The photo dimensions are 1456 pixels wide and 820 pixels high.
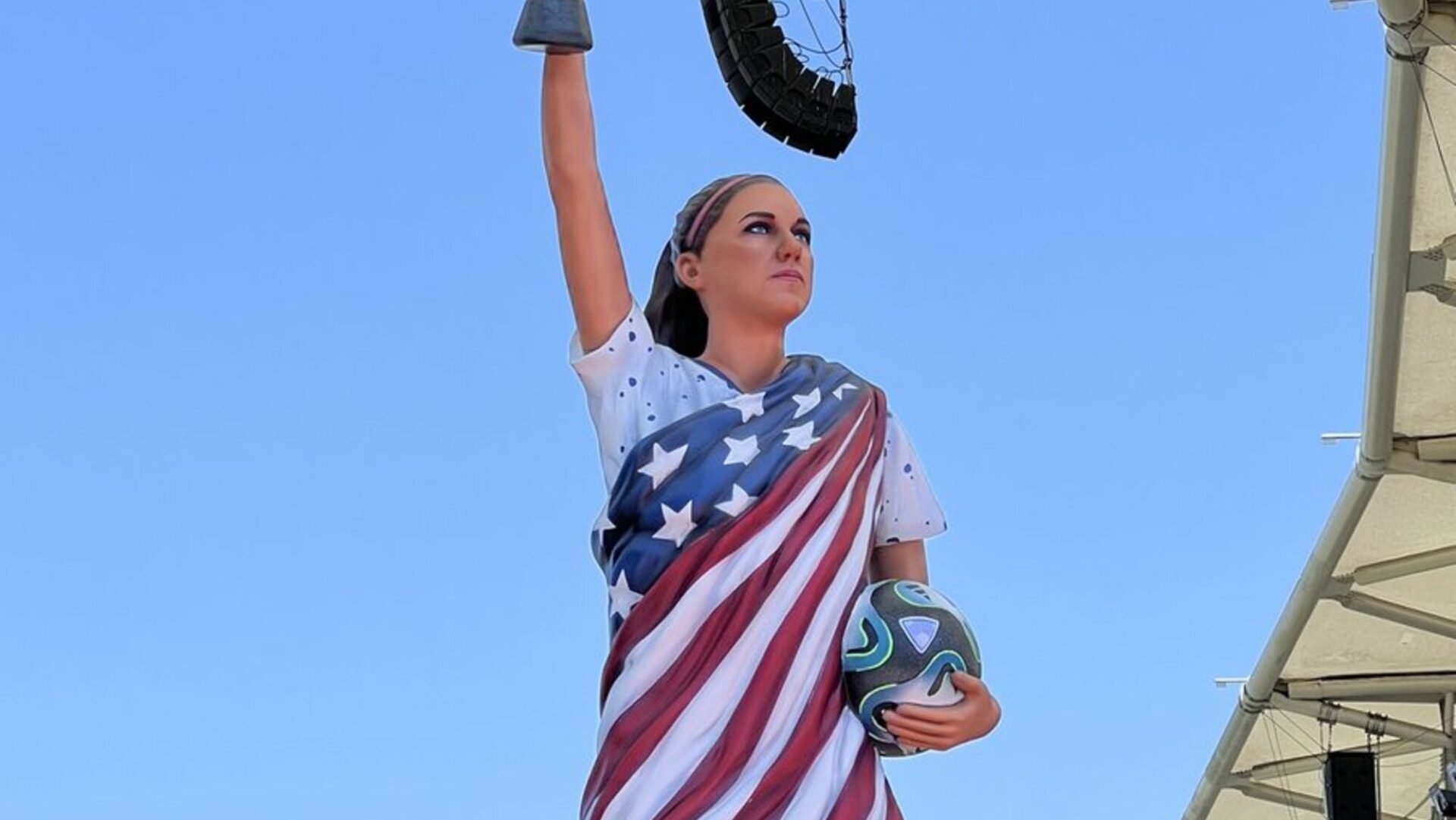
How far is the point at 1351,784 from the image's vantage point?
860 inches

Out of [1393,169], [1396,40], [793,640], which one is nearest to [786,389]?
[793,640]

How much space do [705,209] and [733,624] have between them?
3.58ft

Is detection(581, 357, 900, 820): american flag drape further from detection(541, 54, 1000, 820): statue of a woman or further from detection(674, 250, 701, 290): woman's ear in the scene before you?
detection(674, 250, 701, 290): woman's ear

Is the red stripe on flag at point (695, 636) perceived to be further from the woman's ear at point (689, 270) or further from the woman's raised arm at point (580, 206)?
the woman's ear at point (689, 270)

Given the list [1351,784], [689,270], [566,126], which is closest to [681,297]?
[689,270]

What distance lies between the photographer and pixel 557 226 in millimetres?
5426

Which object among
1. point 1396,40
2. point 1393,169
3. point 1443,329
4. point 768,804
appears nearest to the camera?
point 768,804

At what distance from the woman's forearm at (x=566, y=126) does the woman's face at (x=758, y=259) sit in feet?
1.26

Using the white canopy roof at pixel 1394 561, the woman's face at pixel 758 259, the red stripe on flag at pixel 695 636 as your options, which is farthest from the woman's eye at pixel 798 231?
the white canopy roof at pixel 1394 561

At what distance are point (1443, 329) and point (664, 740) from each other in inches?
483

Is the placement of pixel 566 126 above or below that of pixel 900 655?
above

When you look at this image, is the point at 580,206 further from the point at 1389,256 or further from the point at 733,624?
the point at 1389,256

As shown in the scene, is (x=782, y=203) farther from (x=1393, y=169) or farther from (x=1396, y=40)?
(x=1393, y=169)

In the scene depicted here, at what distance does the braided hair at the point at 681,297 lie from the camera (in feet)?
18.9
